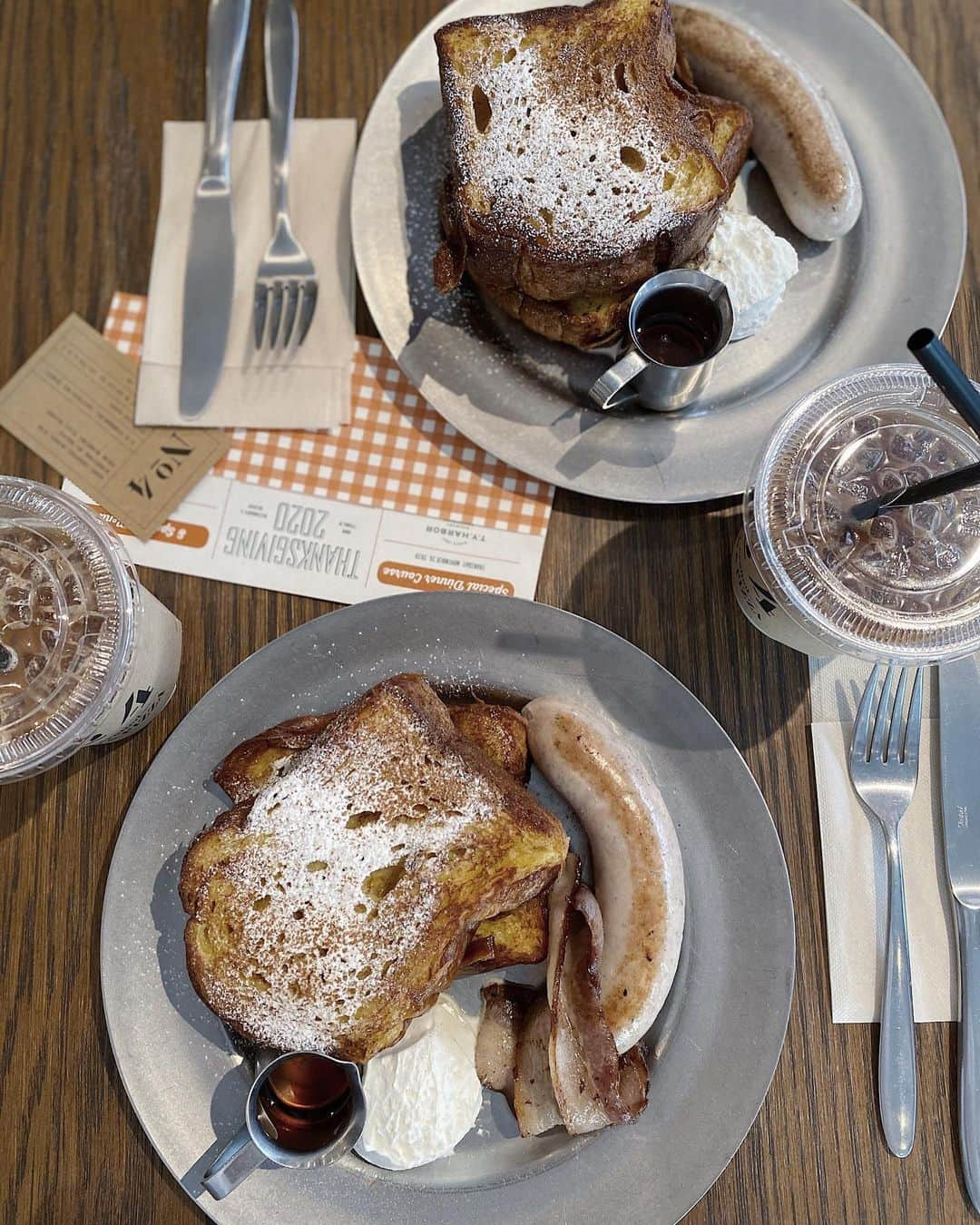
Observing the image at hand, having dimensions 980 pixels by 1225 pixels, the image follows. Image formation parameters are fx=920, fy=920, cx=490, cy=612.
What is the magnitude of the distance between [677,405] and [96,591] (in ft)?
3.09

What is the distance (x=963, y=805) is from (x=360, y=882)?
96 cm

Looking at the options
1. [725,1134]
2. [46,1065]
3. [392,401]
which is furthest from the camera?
[392,401]

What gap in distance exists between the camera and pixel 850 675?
1.53m

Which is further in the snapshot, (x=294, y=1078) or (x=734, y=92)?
(x=734, y=92)

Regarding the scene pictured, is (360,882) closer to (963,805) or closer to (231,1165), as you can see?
(231,1165)

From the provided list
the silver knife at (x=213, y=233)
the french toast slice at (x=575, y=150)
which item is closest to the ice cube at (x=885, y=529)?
the french toast slice at (x=575, y=150)

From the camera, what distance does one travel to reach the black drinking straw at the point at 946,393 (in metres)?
0.97

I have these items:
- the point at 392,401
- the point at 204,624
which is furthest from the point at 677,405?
the point at 204,624

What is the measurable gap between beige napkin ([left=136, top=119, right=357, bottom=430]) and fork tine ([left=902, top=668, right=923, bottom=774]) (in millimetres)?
1047

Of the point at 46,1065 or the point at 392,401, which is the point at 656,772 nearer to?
the point at 392,401

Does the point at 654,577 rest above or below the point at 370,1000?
above

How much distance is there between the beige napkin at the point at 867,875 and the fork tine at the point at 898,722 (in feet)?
0.15

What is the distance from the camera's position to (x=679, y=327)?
1.45m

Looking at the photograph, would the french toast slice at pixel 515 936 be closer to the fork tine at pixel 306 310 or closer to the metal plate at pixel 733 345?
the metal plate at pixel 733 345
